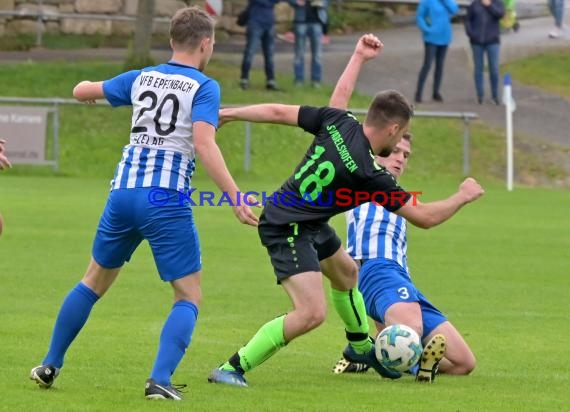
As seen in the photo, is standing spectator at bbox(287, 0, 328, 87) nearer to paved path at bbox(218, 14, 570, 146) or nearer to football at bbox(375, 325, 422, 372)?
paved path at bbox(218, 14, 570, 146)

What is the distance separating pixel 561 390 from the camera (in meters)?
8.41

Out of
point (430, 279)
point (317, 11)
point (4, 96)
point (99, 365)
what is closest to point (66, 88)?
point (4, 96)

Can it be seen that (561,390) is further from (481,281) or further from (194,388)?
(481,281)

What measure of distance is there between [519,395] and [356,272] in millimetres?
1325

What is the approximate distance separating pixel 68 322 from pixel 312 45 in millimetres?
20518

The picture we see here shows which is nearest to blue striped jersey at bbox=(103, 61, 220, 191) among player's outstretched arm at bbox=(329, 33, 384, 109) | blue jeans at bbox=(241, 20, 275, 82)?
player's outstretched arm at bbox=(329, 33, 384, 109)

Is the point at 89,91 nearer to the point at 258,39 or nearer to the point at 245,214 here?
the point at 245,214

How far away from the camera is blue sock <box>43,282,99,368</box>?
7.95 m

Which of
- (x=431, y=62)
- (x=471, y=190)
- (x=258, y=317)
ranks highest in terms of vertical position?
(x=471, y=190)

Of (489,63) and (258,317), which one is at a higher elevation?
(258,317)

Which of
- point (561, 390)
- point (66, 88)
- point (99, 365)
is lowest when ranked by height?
point (66, 88)

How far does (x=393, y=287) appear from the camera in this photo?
9477mm

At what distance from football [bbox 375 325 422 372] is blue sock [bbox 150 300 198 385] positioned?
4.78ft

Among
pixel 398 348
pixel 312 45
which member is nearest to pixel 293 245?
pixel 398 348
